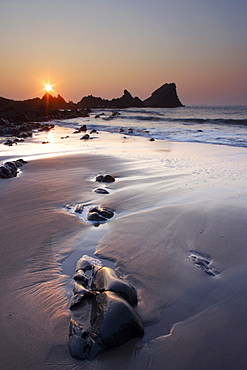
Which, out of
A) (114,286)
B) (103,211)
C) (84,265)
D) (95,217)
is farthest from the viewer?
(103,211)

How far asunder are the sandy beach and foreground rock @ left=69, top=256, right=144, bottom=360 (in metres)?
0.05

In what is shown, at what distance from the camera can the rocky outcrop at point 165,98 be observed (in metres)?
100

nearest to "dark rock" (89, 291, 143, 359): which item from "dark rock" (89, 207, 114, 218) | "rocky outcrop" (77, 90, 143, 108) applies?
"dark rock" (89, 207, 114, 218)

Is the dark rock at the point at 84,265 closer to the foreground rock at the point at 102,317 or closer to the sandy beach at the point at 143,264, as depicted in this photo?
the sandy beach at the point at 143,264

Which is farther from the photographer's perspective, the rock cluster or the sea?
the rock cluster

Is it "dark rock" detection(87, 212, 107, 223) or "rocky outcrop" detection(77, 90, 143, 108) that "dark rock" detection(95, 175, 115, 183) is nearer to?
"dark rock" detection(87, 212, 107, 223)

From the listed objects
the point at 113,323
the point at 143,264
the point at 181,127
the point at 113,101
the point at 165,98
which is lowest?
the point at 181,127

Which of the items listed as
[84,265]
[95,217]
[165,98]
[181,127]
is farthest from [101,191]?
[165,98]

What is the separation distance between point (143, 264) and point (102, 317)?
2.89 ft

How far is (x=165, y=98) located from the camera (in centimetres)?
10162

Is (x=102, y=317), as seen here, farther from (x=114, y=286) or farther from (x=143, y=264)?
(x=143, y=264)

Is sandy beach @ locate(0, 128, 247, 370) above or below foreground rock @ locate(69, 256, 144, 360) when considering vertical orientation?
below

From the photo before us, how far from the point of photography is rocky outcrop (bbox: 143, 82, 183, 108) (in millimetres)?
100438

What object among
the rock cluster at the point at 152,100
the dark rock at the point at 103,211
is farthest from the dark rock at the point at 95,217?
the rock cluster at the point at 152,100
